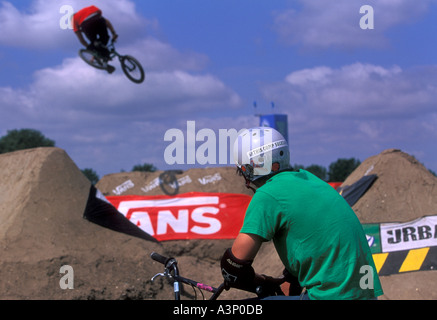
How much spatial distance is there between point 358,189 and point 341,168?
916 inches

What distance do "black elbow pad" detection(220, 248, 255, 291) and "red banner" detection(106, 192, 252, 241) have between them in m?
10.9

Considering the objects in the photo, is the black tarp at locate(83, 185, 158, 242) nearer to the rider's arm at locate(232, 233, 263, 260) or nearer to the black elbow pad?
the black elbow pad

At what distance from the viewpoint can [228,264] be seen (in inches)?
123

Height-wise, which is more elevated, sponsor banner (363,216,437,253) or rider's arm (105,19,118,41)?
rider's arm (105,19,118,41)

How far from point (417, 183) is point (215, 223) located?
5406mm

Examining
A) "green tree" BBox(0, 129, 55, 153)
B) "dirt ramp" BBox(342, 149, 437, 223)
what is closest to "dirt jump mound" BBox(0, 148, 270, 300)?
"dirt ramp" BBox(342, 149, 437, 223)

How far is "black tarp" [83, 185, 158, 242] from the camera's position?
1257cm

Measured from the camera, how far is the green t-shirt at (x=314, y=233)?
3.01 m

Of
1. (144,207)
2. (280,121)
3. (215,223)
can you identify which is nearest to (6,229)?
(144,207)

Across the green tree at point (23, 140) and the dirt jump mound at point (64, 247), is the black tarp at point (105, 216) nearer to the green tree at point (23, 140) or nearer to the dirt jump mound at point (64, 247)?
the dirt jump mound at point (64, 247)

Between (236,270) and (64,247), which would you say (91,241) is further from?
(236,270)

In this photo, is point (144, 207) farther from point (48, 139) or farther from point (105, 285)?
point (48, 139)

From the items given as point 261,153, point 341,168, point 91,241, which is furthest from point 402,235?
point 341,168

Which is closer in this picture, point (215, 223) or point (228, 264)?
point (228, 264)
